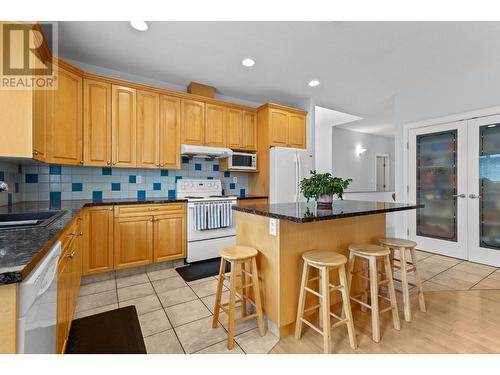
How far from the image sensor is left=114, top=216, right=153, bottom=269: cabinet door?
2695 mm

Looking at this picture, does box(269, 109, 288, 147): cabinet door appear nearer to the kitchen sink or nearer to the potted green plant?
the potted green plant

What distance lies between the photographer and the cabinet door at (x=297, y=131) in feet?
13.3

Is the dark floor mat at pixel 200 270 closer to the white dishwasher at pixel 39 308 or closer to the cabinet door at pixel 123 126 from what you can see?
the cabinet door at pixel 123 126

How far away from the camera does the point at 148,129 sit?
3.10 m

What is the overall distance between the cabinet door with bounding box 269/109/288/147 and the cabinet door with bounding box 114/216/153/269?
7.35 ft

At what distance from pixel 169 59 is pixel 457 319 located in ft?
12.6

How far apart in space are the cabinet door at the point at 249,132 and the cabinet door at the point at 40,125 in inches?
98.8

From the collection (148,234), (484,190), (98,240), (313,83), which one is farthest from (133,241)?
(484,190)

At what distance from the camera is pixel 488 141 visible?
313 cm

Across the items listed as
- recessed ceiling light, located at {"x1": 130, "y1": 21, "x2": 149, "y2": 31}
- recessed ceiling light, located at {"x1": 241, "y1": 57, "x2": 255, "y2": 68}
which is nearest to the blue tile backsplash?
recessed ceiling light, located at {"x1": 241, "y1": 57, "x2": 255, "y2": 68}

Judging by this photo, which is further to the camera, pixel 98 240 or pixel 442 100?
pixel 442 100

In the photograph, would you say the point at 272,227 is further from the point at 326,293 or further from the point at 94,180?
the point at 94,180

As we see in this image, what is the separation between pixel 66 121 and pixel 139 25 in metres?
1.30

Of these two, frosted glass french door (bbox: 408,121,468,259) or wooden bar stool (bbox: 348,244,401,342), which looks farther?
frosted glass french door (bbox: 408,121,468,259)
